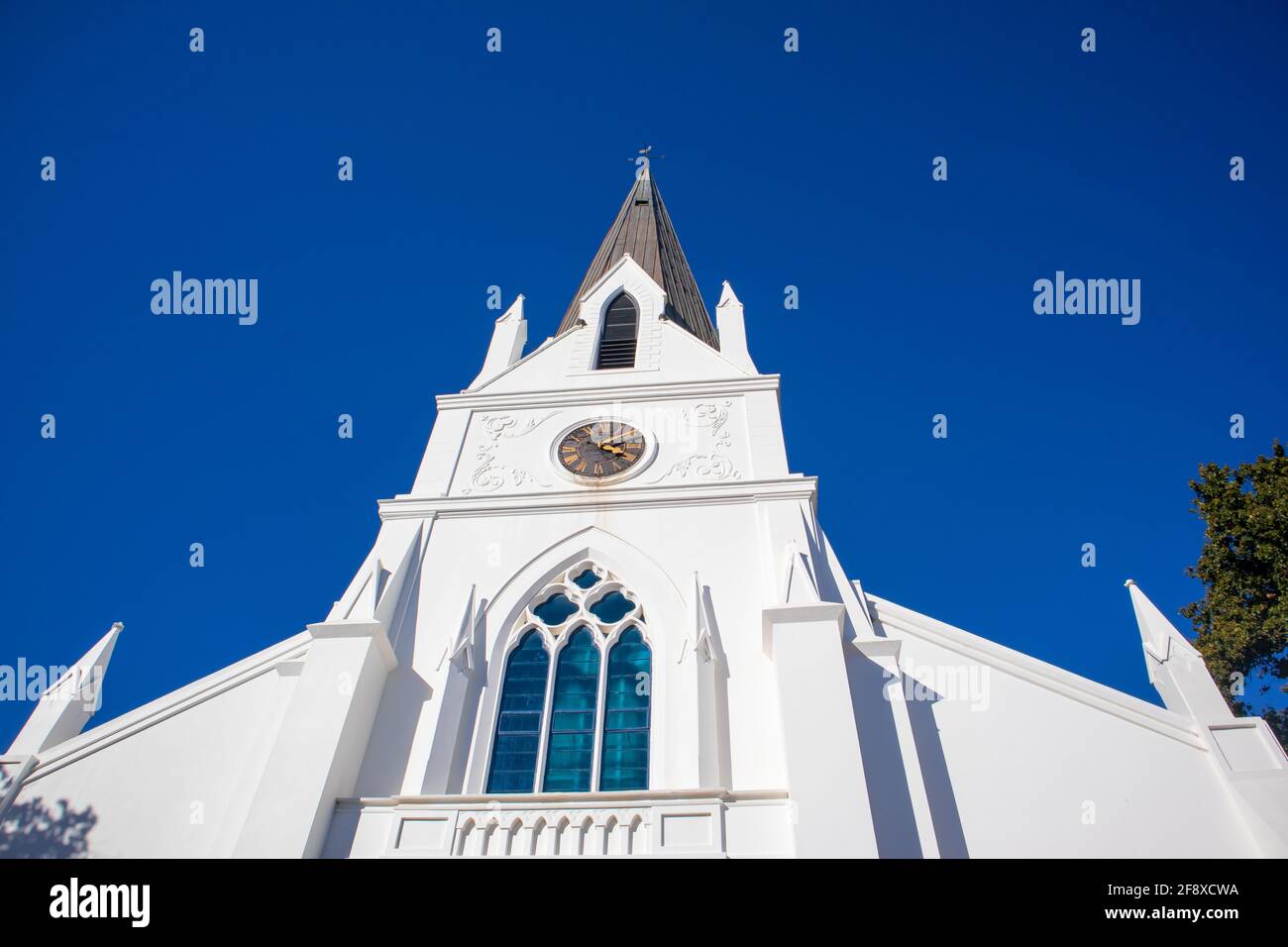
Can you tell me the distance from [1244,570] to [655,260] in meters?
18.1

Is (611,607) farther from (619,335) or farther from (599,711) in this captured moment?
(619,335)

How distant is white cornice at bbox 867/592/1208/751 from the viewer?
1072 centimetres

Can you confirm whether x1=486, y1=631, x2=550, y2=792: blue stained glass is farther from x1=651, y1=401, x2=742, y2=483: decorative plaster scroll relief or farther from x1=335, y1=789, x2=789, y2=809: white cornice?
x1=651, y1=401, x2=742, y2=483: decorative plaster scroll relief

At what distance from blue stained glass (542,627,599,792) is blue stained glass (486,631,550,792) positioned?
0.21 metres

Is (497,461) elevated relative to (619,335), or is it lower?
lower

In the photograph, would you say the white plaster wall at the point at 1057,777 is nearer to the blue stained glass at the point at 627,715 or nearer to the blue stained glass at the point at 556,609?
the blue stained glass at the point at 627,715

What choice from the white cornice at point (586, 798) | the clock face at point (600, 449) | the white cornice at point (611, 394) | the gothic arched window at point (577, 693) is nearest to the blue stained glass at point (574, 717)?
the gothic arched window at point (577, 693)

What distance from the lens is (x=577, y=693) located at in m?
11.8

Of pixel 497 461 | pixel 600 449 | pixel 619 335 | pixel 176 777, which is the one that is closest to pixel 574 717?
pixel 176 777

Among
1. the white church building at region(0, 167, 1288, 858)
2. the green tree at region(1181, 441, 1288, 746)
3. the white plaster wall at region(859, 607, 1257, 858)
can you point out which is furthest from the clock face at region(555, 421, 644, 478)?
the green tree at region(1181, 441, 1288, 746)

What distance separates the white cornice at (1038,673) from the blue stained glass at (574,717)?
4.28 m
